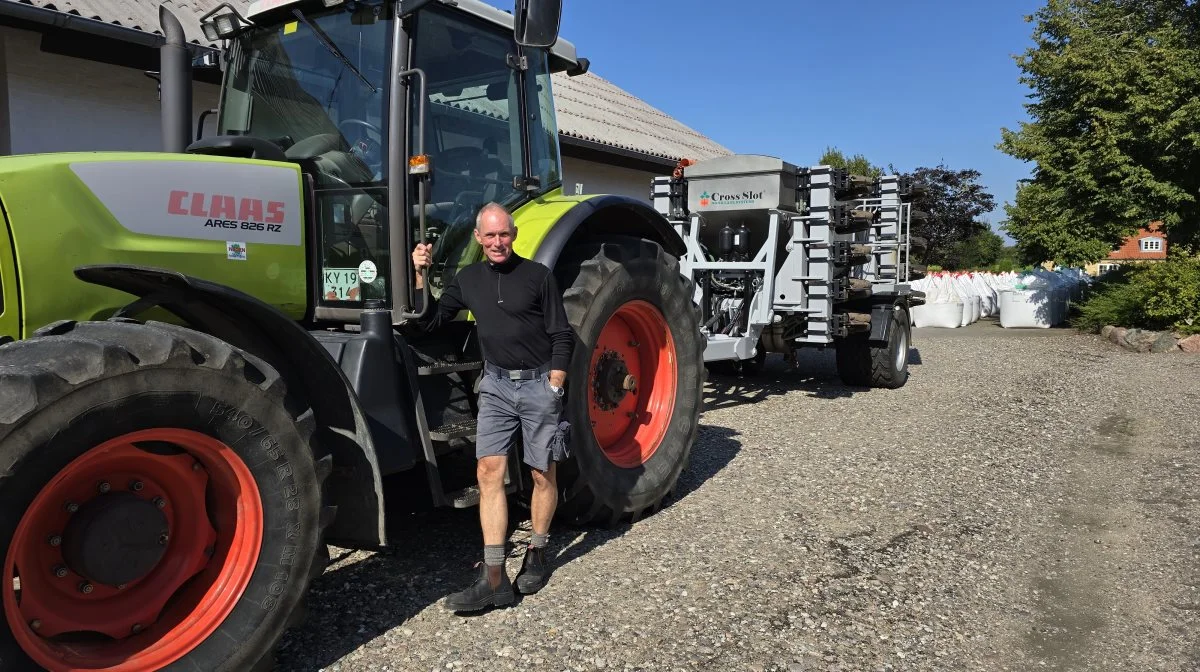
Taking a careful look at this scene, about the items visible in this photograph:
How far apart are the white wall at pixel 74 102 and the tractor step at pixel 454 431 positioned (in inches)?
170

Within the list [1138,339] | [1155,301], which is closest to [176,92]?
[1138,339]

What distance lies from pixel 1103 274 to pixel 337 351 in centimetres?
2004

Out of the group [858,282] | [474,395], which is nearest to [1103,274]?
[858,282]

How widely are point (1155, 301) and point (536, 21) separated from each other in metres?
15.0

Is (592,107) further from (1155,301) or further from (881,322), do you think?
(1155,301)

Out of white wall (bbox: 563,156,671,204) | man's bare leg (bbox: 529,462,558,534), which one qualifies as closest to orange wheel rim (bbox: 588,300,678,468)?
man's bare leg (bbox: 529,462,558,534)

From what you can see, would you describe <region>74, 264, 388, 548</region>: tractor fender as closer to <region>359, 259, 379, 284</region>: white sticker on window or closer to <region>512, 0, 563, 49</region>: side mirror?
<region>359, 259, 379, 284</region>: white sticker on window

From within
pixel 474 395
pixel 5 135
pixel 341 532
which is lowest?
pixel 341 532

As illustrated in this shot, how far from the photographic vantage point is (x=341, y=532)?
3061 mm

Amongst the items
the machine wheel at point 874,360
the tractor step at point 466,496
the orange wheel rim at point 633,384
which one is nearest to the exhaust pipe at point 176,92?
the tractor step at point 466,496

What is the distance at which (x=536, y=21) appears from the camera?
317 centimetres

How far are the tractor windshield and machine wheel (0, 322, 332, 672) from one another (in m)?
1.22

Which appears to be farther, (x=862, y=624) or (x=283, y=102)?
(x=283, y=102)

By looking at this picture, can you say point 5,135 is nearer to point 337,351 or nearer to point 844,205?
point 337,351
